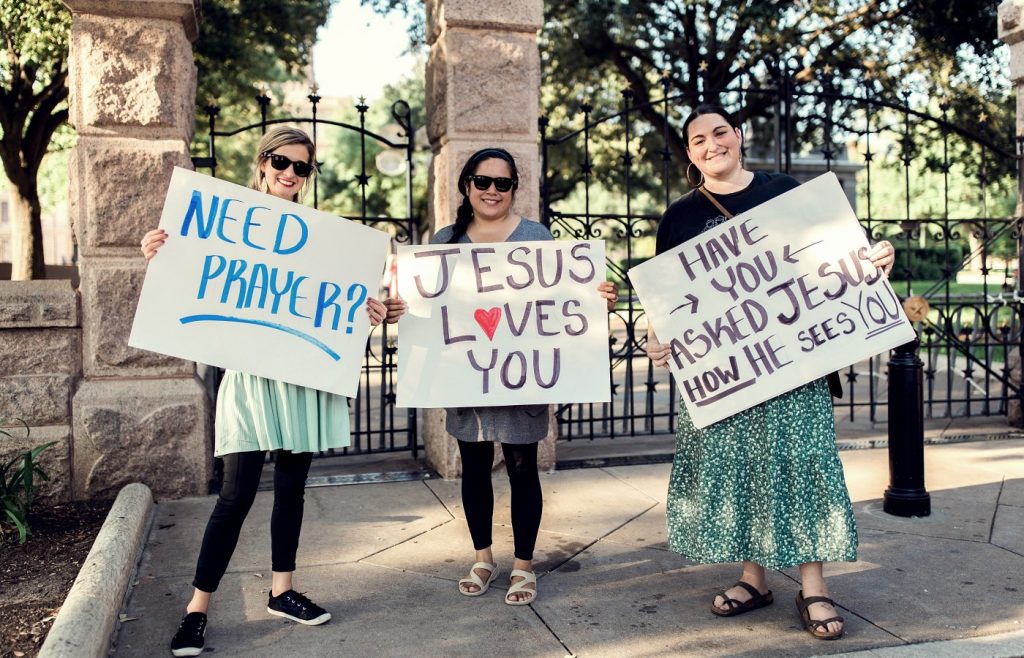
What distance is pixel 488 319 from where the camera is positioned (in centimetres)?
378

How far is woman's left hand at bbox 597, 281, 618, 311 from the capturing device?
143 inches

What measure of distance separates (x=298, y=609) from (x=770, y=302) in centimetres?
218

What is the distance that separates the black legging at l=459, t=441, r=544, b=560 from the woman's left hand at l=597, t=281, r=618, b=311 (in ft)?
2.16

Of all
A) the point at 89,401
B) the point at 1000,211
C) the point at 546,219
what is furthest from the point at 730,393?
the point at 1000,211

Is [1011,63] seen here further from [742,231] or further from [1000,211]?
[1000,211]

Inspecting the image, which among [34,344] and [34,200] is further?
[34,200]

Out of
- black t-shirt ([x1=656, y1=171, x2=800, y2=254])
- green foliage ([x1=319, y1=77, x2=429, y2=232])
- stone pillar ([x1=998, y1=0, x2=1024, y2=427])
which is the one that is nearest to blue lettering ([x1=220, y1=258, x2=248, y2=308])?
black t-shirt ([x1=656, y1=171, x2=800, y2=254])

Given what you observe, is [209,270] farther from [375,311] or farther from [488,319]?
[488,319]

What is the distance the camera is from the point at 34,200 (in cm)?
1597

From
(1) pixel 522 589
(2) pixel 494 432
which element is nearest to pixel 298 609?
(1) pixel 522 589

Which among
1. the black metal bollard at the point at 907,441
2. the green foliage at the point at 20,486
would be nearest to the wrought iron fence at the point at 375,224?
the green foliage at the point at 20,486

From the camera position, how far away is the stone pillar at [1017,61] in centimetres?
703

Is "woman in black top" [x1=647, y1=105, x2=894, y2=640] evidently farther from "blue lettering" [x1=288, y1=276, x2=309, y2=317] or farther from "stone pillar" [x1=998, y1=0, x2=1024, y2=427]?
"stone pillar" [x1=998, y1=0, x2=1024, y2=427]

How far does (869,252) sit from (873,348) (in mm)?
364
